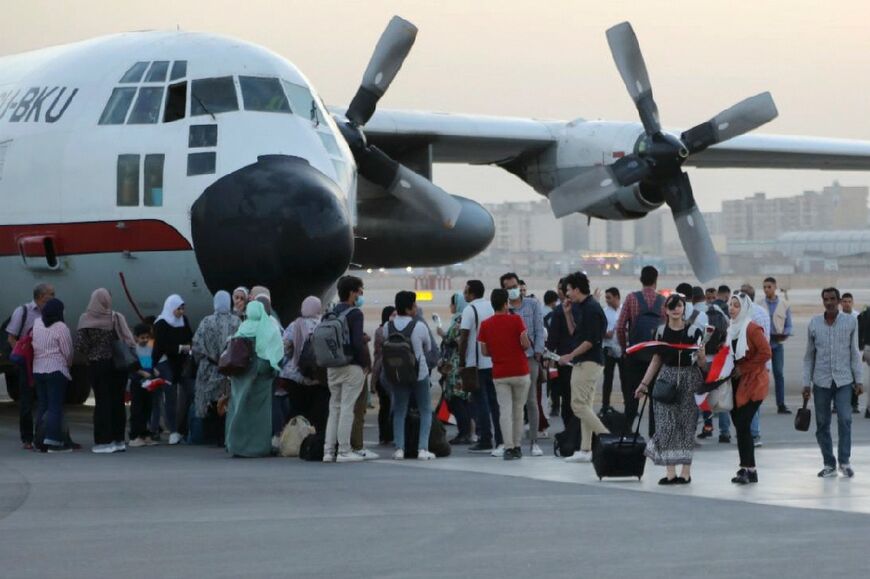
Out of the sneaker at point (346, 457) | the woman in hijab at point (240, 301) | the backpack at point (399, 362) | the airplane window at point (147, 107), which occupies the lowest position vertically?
the sneaker at point (346, 457)

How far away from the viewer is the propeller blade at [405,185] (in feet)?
58.1

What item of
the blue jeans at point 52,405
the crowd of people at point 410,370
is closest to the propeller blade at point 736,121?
the crowd of people at point 410,370

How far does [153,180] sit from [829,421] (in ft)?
21.9

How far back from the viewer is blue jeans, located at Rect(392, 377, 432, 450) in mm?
12781

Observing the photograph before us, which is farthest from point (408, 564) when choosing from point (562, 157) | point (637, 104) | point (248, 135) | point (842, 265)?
point (842, 265)

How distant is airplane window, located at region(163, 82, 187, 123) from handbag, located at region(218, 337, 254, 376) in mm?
3025

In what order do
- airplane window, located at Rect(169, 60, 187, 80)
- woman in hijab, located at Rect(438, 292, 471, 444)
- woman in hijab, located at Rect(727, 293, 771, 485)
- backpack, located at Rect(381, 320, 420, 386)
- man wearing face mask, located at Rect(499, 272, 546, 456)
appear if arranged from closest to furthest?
1. woman in hijab, located at Rect(727, 293, 771, 485)
2. backpack, located at Rect(381, 320, 420, 386)
3. man wearing face mask, located at Rect(499, 272, 546, 456)
4. woman in hijab, located at Rect(438, 292, 471, 444)
5. airplane window, located at Rect(169, 60, 187, 80)

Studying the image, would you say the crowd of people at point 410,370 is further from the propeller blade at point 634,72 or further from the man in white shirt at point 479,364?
the propeller blade at point 634,72

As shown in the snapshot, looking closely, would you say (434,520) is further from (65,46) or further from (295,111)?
(65,46)

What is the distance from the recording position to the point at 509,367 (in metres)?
12.8

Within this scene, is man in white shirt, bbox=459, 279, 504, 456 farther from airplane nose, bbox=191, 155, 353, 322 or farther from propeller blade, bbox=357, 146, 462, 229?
propeller blade, bbox=357, 146, 462, 229

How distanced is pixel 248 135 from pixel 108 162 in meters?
1.40

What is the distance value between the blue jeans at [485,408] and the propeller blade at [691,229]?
→ 6507 millimetres

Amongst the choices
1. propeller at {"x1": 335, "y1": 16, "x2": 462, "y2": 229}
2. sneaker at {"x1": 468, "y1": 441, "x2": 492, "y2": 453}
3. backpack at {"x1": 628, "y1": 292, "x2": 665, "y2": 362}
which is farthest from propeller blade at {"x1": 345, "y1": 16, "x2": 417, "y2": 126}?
sneaker at {"x1": 468, "y1": 441, "x2": 492, "y2": 453}
